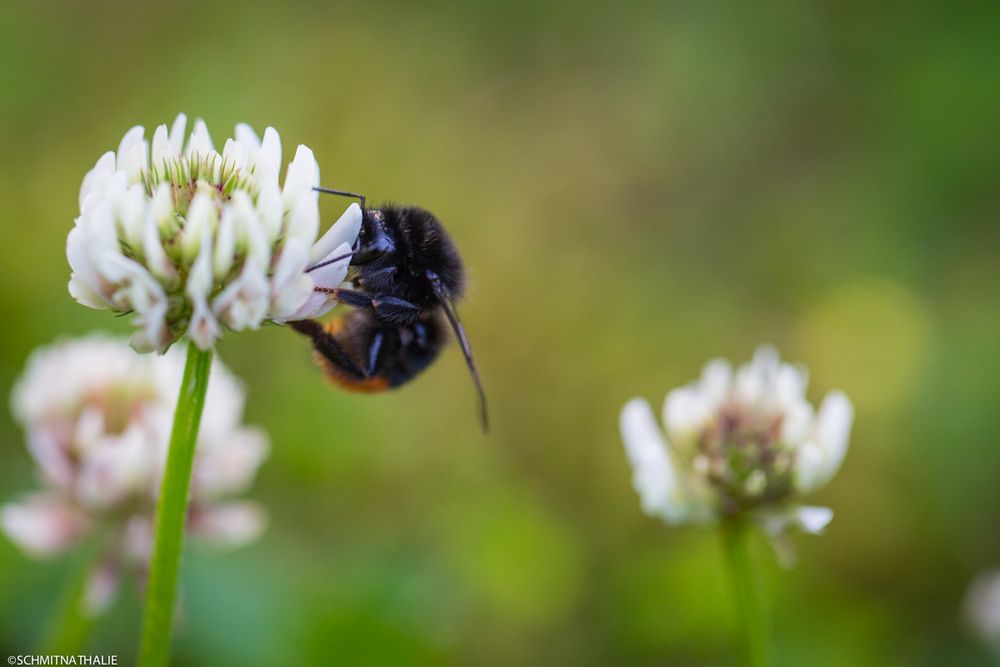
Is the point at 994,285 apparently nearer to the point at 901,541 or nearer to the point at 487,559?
the point at 901,541

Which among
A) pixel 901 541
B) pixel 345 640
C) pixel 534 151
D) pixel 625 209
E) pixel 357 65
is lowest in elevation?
pixel 345 640

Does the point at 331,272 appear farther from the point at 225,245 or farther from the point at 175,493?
the point at 175,493

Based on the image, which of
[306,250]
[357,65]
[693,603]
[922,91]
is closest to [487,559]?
[693,603]

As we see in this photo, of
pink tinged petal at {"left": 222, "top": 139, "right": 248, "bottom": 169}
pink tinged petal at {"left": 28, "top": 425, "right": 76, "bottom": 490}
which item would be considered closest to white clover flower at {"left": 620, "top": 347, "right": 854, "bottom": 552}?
pink tinged petal at {"left": 222, "top": 139, "right": 248, "bottom": 169}

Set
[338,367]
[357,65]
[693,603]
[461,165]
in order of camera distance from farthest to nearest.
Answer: [357,65], [461,165], [693,603], [338,367]

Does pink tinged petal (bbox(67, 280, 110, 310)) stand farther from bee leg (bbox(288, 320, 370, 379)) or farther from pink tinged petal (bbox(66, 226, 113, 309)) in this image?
bee leg (bbox(288, 320, 370, 379))

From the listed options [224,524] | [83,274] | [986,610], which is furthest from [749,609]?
[986,610]

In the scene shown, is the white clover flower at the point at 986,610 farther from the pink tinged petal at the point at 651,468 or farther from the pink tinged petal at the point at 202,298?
the pink tinged petal at the point at 202,298
